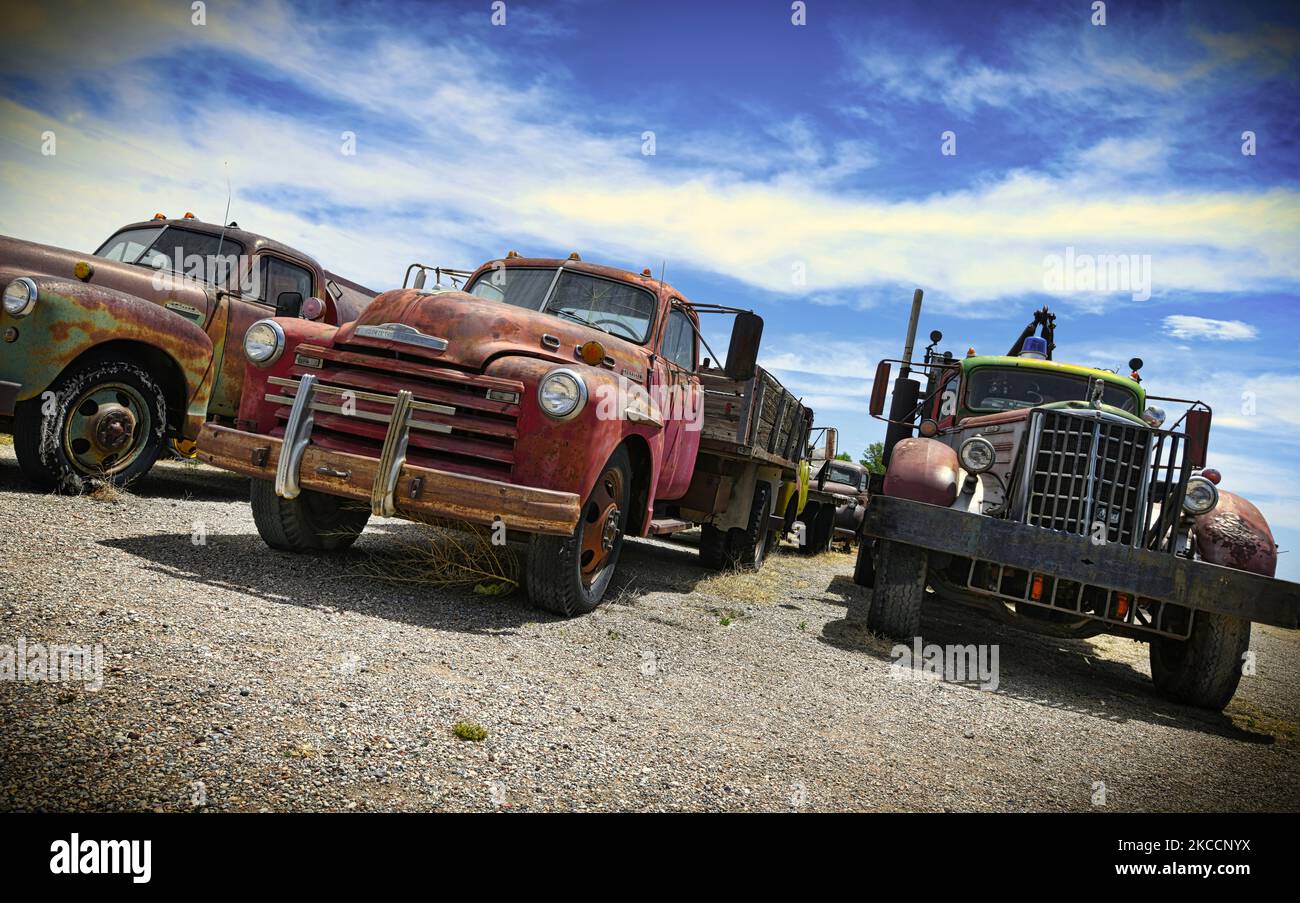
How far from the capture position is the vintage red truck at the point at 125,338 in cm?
530

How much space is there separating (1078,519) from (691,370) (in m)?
3.17

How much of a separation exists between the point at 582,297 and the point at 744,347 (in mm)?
1270

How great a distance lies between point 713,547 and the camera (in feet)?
27.5

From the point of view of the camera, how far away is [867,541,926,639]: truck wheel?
5551 millimetres

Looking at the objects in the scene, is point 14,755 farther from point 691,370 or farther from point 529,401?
point 691,370

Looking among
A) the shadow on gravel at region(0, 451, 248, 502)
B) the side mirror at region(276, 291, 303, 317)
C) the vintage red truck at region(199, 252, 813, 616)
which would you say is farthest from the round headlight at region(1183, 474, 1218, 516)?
the shadow on gravel at region(0, 451, 248, 502)

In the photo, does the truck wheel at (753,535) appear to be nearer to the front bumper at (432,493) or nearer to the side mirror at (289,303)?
the front bumper at (432,493)

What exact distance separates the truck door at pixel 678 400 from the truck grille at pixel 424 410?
1.69 metres

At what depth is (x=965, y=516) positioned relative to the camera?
5.18 metres

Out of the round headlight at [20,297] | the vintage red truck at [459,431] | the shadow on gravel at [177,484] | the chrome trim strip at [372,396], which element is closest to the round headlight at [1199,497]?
the vintage red truck at [459,431]

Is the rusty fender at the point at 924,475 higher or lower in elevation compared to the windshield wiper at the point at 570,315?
lower

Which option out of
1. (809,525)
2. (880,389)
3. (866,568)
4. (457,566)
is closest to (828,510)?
(809,525)
